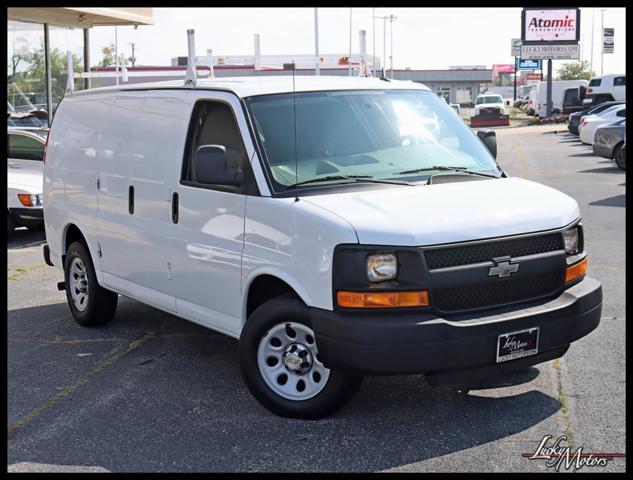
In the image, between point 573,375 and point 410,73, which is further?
point 410,73

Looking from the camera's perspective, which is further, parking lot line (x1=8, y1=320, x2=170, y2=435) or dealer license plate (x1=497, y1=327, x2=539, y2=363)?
parking lot line (x1=8, y1=320, x2=170, y2=435)

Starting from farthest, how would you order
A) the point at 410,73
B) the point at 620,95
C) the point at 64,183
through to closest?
the point at 410,73
the point at 620,95
the point at 64,183

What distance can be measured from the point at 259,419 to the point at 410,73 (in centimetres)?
11438

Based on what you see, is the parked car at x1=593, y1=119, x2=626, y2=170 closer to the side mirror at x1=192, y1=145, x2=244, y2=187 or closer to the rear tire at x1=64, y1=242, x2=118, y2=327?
the rear tire at x1=64, y1=242, x2=118, y2=327

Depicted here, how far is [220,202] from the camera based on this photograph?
5949 millimetres

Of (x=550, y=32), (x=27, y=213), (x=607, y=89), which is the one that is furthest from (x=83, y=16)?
(x=550, y=32)

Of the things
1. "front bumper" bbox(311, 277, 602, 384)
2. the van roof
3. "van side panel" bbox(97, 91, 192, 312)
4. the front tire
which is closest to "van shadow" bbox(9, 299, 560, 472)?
the front tire

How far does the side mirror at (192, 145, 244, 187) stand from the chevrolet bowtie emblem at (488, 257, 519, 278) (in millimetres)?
1687

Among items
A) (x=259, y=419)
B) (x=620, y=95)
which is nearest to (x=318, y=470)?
(x=259, y=419)

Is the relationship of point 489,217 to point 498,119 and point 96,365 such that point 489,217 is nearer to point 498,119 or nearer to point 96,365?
point 96,365

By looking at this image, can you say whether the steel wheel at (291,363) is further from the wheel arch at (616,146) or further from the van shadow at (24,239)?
the wheel arch at (616,146)

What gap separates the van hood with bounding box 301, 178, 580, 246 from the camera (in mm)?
4941

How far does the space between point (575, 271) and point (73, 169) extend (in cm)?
442

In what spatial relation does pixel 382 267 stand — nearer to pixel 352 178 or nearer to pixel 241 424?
pixel 352 178
